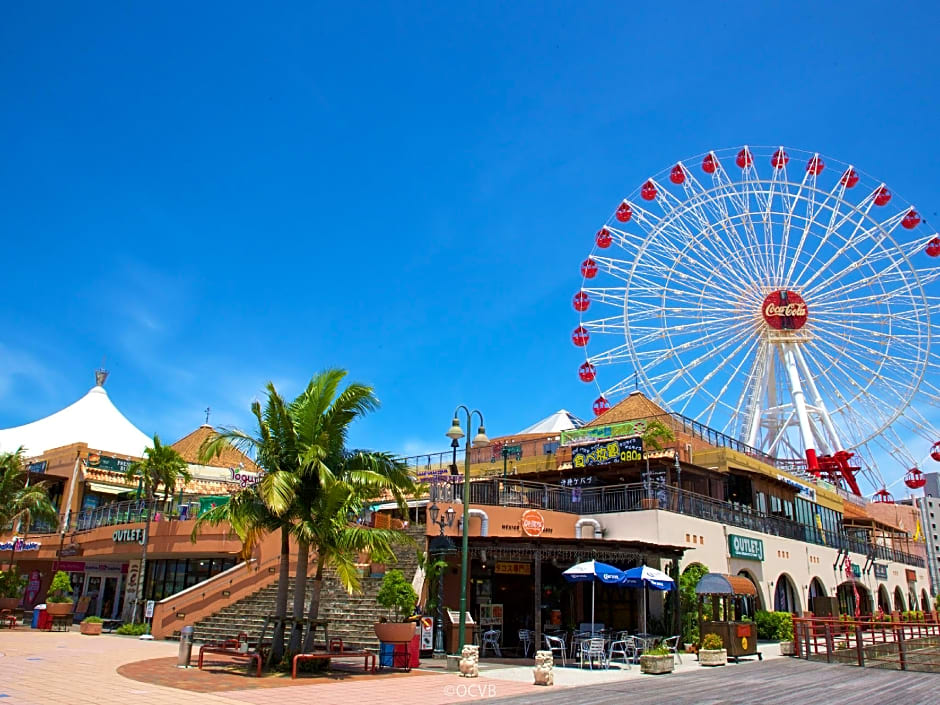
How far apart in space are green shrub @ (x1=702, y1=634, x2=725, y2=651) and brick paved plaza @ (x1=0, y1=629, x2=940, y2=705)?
1.16m

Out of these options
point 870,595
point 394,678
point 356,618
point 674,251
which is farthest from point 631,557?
point 870,595

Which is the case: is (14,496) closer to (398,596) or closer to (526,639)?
(398,596)

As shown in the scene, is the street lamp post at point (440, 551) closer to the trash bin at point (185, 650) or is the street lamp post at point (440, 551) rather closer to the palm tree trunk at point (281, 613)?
the palm tree trunk at point (281, 613)

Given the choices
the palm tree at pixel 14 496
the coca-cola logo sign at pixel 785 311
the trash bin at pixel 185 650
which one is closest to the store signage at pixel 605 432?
the coca-cola logo sign at pixel 785 311

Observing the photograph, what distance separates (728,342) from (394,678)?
3513 centimetres

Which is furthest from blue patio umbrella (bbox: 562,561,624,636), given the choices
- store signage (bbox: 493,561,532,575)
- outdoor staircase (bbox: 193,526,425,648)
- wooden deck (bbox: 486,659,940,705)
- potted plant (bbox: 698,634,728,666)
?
outdoor staircase (bbox: 193,526,425,648)

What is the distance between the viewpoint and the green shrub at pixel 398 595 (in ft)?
67.5

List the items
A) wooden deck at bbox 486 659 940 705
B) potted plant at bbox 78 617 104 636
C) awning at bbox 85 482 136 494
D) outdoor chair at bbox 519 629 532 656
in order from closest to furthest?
wooden deck at bbox 486 659 940 705
outdoor chair at bbox 519 629 532 656
potted plant at bbox 78 617 104 636
awning at bbox 85 482 136 494

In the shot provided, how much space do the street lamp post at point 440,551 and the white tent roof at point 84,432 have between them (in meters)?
31.2

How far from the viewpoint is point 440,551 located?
2144cm

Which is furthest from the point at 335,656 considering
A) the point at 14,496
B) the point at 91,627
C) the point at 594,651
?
the point at 14,496

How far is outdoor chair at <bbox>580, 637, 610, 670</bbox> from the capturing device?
20109 millimetres

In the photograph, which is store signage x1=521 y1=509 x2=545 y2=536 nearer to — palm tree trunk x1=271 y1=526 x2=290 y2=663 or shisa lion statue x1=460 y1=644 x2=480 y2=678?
shisa lion statue x1=460 y1=644 x2=480 y2=678

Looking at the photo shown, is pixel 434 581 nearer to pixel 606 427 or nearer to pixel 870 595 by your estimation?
pixel 606 427
